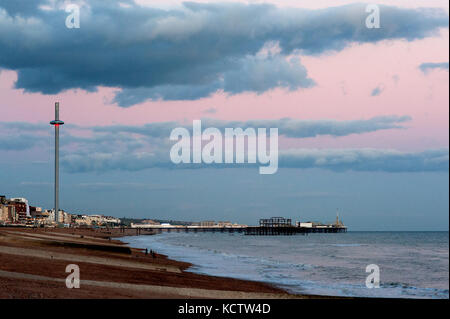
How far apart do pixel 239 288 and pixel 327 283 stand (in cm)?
970

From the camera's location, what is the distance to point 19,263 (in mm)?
24312

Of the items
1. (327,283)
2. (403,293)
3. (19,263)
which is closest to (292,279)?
(327,283)

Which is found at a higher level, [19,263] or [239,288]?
[19,263]
